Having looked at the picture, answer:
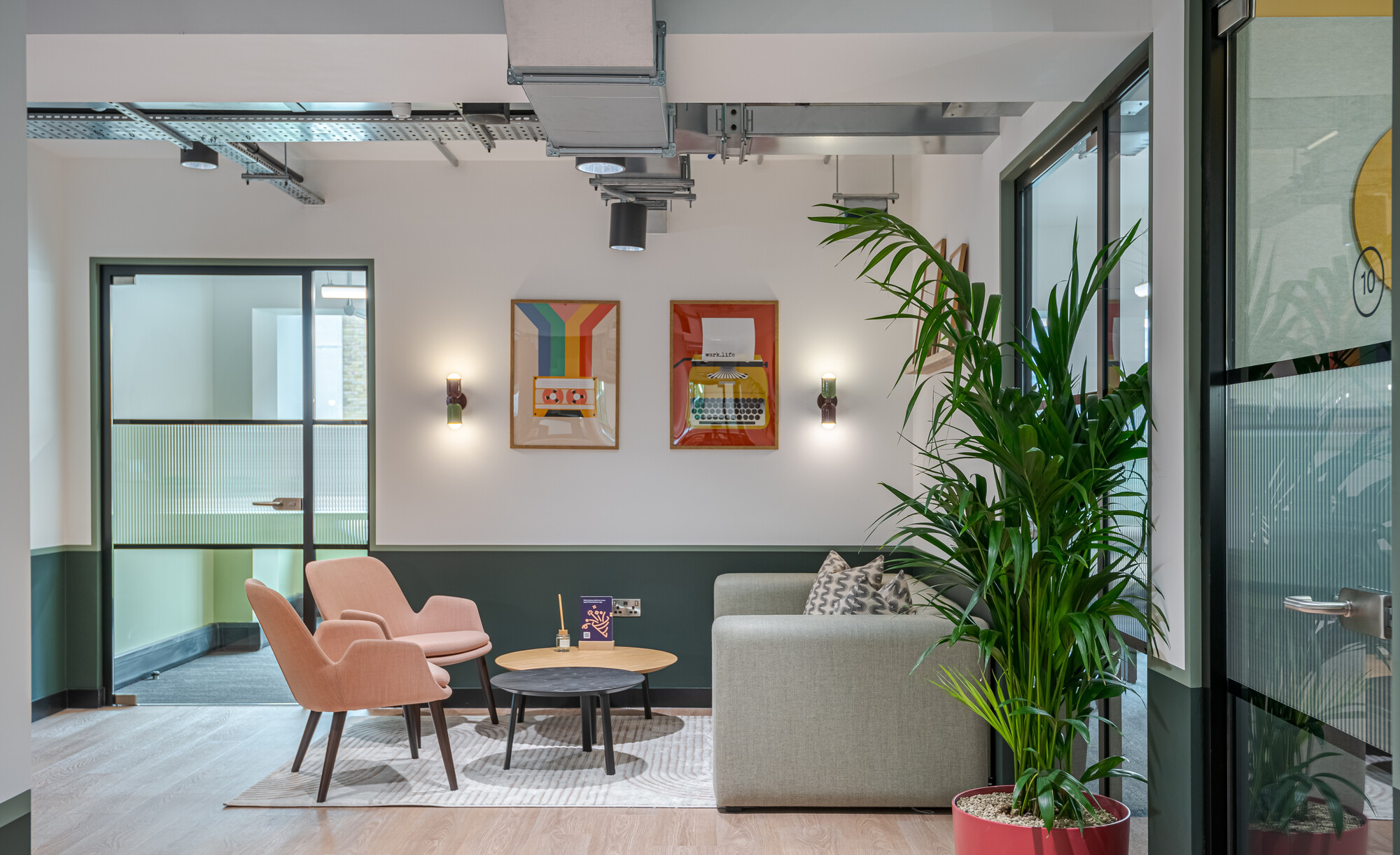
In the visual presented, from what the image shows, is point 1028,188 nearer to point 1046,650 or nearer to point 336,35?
point 1046,650

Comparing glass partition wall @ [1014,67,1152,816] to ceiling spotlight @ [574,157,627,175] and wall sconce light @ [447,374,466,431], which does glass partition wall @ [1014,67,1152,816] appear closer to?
ceiling spotlight @ [574,157,627,175]

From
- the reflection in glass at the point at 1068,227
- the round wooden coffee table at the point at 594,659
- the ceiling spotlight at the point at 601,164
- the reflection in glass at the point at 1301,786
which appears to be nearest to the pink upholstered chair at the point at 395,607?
the round wooden coffee table at the point at 594,659

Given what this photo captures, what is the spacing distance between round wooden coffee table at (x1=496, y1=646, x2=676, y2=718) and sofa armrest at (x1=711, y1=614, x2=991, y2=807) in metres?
0.82

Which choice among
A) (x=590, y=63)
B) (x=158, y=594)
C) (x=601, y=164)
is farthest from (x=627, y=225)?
(x=158, y=594)

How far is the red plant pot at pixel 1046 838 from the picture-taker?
2.49 m

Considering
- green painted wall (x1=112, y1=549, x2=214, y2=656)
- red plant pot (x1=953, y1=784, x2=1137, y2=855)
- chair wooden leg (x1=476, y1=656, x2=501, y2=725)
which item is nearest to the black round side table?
chair wooden leg (x1=476, y1=656, x2=501, y2=725)

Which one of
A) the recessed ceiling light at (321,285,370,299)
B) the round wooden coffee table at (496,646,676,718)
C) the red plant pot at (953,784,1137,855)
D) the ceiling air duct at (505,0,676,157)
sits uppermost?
the ceiling air duct at (505,0,676,157)

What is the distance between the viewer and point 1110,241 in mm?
3029

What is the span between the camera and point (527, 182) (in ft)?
18.5

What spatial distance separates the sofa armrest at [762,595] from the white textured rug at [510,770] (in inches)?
25.4

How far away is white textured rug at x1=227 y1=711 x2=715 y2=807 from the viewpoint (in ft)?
12.8

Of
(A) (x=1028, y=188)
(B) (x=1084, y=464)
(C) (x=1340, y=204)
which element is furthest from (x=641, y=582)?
(C) (x=1340, y=204)

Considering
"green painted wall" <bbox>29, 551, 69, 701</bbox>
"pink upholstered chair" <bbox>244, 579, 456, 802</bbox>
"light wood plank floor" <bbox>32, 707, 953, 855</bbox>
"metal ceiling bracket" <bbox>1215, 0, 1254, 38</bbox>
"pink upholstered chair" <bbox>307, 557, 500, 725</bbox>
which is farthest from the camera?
"green painted wall" <bbox>29, 551, 69, 701</bbox>

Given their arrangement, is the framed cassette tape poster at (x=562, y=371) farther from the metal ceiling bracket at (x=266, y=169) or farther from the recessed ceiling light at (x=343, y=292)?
the metal ceiling bracket at (x=266, y=169)
